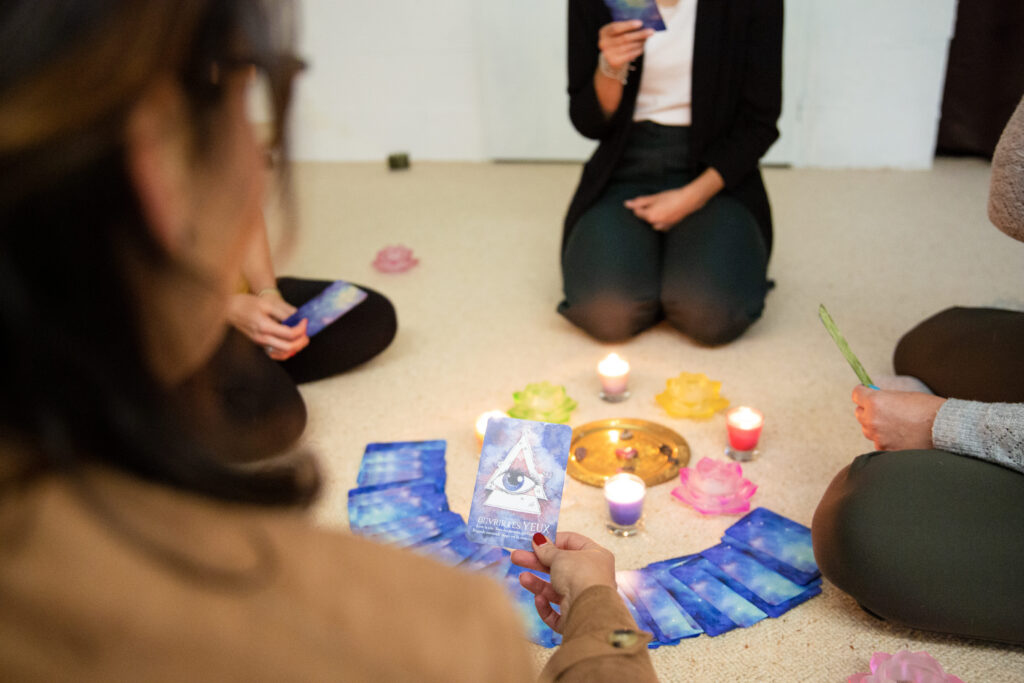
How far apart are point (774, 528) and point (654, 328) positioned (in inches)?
33.6

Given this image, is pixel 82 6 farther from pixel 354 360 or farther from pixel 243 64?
pixel 354 360

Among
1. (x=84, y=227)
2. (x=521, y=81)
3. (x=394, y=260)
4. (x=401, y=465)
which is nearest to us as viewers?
(x=84, y=227)

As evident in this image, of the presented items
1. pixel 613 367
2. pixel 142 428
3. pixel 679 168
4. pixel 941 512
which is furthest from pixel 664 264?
pixel 142 428

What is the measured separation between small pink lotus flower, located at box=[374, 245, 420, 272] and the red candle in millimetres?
1372

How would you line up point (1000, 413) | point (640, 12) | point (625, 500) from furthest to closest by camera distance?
1. point (640, 12)
2. point (625, 500)
3. point (1000, 413)

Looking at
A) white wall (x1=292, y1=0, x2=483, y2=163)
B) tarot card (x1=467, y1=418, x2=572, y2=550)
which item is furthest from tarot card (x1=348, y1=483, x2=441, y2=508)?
white wall (x1=292, y1=0, x2=483, y2=163)

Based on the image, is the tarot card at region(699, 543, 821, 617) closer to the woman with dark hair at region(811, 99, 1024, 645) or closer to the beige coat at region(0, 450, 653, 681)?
the woman with dark hair at region(811, 99, 1024, 645)

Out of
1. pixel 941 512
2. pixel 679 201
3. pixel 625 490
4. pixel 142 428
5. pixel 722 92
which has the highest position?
pixel 142 428

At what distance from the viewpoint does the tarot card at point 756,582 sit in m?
1.18

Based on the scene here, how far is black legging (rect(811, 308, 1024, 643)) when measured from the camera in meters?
1.02

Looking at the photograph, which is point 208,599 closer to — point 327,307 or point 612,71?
point 327,307

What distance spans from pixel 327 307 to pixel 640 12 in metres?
0.96

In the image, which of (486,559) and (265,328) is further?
(265,328)

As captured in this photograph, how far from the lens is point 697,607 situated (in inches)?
46.3
